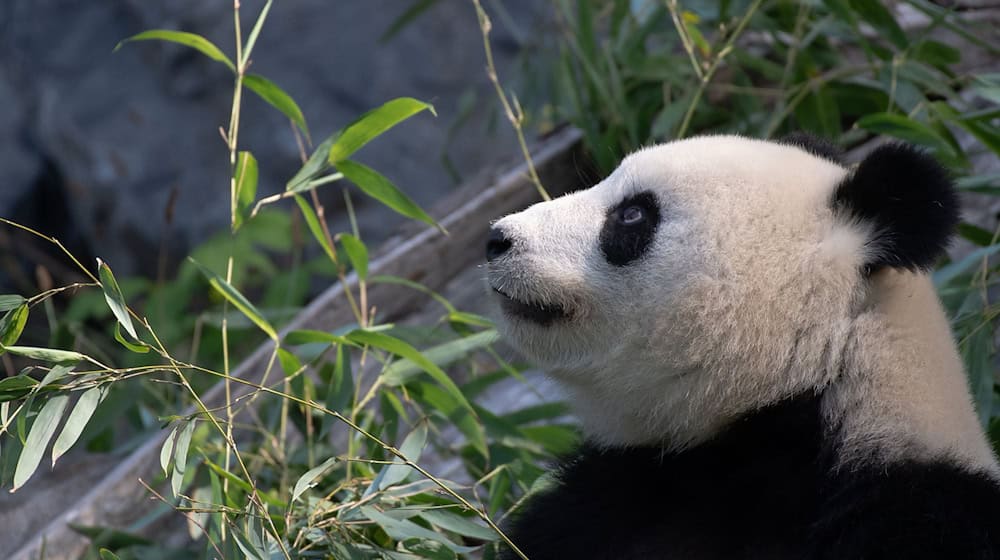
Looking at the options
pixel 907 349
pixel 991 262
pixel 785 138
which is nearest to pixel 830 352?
pixel 907 349

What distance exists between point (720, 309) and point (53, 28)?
555 centimetres

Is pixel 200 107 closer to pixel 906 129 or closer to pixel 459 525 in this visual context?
pixel 906 129

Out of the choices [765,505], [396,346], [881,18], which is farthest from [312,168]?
[881,18]

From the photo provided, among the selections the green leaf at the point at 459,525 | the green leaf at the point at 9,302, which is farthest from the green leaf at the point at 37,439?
the green leaf at the point at 459,525

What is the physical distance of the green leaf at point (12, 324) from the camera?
66.9 inches

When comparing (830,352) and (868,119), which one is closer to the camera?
(830,352)

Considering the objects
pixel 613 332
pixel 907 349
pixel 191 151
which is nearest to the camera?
pixel 907 349

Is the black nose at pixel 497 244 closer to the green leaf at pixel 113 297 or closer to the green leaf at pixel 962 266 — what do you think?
the green leaf at pixel 113 297

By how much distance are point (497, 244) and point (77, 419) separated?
743 millimetres

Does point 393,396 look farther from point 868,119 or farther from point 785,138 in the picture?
point 868,119

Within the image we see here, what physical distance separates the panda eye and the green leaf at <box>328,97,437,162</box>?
595mm

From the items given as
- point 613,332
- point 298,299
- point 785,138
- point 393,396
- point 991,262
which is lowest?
point 298,299

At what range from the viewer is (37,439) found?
5.52 feet

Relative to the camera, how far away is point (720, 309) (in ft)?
5.67
